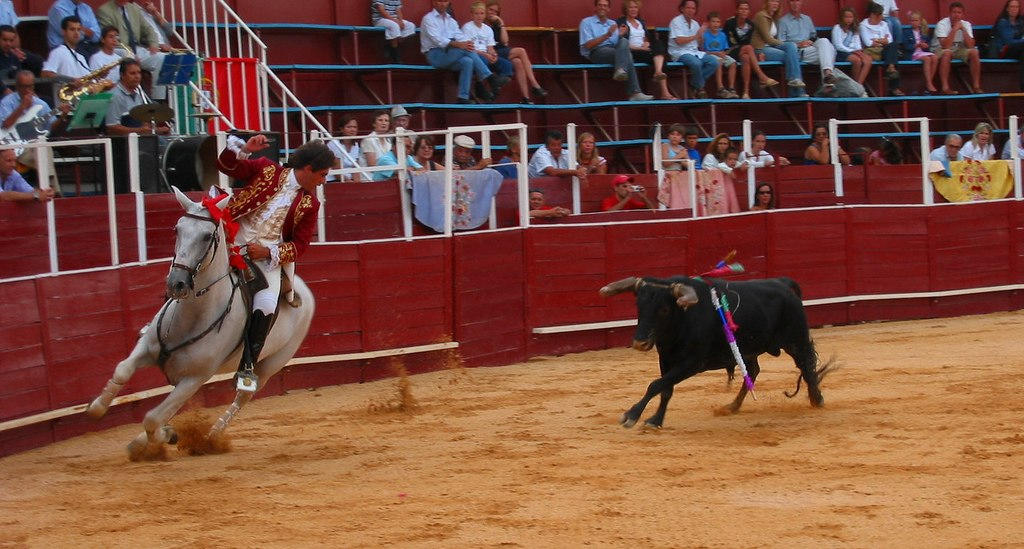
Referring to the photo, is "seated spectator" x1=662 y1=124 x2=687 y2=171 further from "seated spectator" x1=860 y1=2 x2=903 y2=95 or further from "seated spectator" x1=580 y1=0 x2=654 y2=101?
"seated spectator" x1=860 y1=2 x2=903 y2=95

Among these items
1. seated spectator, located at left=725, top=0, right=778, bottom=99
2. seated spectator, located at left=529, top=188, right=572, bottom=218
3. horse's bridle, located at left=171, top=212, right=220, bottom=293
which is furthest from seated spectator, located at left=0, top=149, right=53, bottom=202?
seated spectator, located at left=725, top=0, right=778, bottom=99

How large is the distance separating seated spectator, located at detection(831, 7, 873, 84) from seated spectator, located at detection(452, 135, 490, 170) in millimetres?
8037

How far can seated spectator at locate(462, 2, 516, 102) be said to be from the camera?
1533cm

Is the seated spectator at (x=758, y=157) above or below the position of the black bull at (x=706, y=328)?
above

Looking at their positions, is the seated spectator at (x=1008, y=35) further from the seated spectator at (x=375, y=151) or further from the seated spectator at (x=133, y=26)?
the seated spectator at (x=133, y=26)

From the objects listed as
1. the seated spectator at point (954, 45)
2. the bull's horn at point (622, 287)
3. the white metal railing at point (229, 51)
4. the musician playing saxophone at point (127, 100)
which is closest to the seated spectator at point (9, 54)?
the musician playing saxophone at point (127, 100)

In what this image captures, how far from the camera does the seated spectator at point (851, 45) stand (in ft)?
59.3

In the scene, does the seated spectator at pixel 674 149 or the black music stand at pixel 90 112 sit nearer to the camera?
the black music stand at pixel 90 112

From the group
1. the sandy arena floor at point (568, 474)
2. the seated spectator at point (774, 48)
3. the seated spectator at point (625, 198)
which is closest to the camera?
the sandy arena floor at point (568, 474)

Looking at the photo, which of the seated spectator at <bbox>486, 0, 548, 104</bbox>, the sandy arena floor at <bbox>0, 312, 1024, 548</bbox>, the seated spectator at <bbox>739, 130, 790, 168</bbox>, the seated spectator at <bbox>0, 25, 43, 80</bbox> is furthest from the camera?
the seated spectator at <bbox>486, 0, 548, 104</bbox>

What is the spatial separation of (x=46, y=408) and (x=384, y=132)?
5035 millimetres

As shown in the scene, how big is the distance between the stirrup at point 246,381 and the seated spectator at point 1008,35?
585 inches

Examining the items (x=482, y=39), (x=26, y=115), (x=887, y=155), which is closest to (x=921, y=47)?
(x=887, y=155)

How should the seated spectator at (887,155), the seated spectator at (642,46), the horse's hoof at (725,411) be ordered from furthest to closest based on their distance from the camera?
1. the seated spectator at (642,46)
2. the seated spectator at (887,155)
3. the horse's hoof at (725,411)
